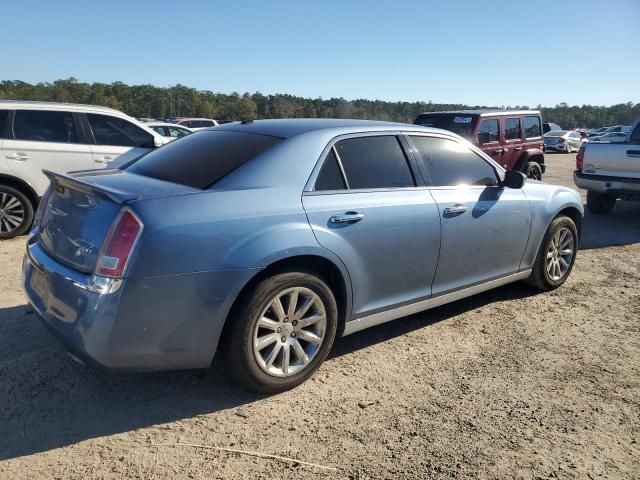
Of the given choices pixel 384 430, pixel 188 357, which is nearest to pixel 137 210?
pixel 188 357

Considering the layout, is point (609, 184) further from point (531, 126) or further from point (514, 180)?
point (514, 180)

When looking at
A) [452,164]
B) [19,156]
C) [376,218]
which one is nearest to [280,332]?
[376,218]

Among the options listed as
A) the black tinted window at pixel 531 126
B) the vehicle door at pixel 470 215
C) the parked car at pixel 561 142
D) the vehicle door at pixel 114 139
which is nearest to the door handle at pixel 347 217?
the vehicle door at pixel 470 215

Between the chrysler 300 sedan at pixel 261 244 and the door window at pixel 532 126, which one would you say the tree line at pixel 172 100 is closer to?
the door window at pixel 532 126

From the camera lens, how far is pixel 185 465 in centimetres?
245

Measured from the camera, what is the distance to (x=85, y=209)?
110 inches

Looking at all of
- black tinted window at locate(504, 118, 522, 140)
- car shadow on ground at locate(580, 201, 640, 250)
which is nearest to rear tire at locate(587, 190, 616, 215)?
car shadow on ground at locate(580, 201, 640, 250)

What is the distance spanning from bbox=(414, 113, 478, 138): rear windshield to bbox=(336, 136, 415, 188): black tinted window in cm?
730

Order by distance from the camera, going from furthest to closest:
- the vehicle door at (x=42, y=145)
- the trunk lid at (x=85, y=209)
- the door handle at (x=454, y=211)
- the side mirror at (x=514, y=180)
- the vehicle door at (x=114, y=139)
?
the vehicle door at (x=114, y=139) < the vehicle door at (x=42, y=145) < the side mirror at (x=514, y=180) < the door handle at (x=454, y=211) < the trunk lid at (x=85, y=209)

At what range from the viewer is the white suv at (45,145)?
265 inches

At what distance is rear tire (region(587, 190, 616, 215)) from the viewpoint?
9.82 metres

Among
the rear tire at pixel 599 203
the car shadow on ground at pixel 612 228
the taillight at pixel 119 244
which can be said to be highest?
the taillight at pixel 119 244

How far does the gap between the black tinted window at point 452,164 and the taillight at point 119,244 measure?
2177 mm

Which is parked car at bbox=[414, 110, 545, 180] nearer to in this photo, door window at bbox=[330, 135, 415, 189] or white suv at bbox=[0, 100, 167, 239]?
white suv at bbox=[0, 100, 167, 239]
